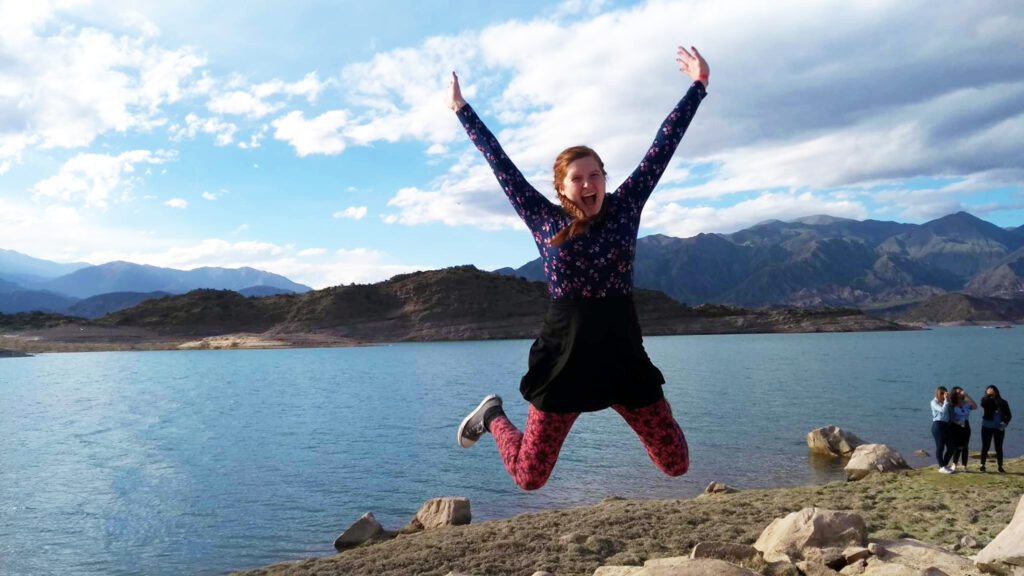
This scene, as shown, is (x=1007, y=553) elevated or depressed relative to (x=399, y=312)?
depressed

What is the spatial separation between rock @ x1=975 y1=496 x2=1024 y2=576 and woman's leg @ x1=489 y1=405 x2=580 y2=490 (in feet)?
20.6

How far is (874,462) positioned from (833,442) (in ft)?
15.3

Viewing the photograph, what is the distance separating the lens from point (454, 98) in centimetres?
476

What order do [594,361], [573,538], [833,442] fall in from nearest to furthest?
[594,361] → [573,538] → [833,442]

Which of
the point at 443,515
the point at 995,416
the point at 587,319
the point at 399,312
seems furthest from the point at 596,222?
the point at 399,312

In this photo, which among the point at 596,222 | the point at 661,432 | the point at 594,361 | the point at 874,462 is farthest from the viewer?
the point at 874,462

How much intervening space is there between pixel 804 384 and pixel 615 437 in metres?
29.6

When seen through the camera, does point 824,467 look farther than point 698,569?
Yes

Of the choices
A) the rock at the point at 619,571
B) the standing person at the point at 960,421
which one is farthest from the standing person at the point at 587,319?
the standing person at the point at 960,421

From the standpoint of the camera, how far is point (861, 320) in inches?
7215

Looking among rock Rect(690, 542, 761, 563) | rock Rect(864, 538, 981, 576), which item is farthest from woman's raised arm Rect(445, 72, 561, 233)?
rock Rect(690, 542, 761, 563)

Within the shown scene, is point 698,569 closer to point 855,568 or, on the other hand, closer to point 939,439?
point 855,568

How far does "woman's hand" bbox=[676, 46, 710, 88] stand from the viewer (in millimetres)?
4826

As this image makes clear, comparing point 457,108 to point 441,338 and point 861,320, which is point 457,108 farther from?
point 861,320
